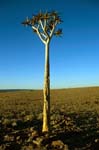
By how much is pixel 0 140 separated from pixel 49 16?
24.8ft

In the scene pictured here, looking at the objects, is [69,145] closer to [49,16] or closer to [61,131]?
[61,131]

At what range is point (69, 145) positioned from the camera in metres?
16.2

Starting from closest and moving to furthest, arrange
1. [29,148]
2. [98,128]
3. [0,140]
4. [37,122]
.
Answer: [29,148]
[0,140]
[98,128]
[37,122]

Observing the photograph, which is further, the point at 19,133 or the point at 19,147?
the point at 19,133

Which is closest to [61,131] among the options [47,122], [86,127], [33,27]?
[47,122]

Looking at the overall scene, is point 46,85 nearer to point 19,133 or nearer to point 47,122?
point 47,122

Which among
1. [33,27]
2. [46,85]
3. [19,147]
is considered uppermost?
[33,27]

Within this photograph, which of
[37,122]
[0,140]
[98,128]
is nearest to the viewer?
[0,140]

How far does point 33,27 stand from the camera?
19.0 metres

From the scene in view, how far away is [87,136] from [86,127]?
3.60 m

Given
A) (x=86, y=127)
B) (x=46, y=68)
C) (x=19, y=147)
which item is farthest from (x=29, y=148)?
(x=86, y=127)

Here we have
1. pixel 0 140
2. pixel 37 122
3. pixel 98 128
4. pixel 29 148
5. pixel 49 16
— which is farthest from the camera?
pixel 37 122

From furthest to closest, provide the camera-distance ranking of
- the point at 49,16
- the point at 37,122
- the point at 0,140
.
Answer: the point at 37,122 → the point at 49,16 → the point at 0,140

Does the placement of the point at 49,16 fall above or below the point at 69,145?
above
